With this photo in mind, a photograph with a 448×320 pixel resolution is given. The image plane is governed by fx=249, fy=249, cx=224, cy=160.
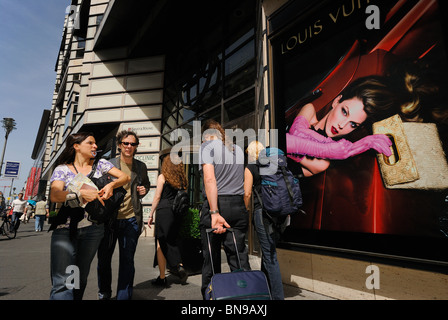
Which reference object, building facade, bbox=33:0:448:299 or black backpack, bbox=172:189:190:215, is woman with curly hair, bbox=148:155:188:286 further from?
building facade, bbox=33:0:448:299

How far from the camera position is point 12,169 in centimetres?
1630

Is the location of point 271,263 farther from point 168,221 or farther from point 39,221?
point 39,221

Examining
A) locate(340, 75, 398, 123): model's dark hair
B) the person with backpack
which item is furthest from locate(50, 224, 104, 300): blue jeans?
locate(340, 75, 398, 123): model's dark hair

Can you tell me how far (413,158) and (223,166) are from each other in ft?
7.40

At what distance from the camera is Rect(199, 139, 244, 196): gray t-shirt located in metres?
2.48

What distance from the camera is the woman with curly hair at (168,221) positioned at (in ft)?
12.5

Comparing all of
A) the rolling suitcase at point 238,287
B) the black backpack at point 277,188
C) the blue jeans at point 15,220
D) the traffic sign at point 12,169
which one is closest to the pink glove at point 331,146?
the black backpack at point 277,188

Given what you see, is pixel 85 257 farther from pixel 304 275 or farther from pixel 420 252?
pixel 420 252

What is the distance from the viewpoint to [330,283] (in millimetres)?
3389

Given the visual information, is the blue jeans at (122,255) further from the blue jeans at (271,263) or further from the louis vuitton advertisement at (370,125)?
A: the louis vuitton advertisement at (370,125)

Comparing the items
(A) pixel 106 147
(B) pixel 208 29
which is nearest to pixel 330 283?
(B) pixel 208 29

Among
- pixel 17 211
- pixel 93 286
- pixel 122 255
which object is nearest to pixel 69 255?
pixel 122 255
